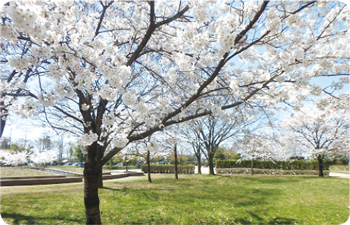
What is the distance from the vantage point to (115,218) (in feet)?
17.2

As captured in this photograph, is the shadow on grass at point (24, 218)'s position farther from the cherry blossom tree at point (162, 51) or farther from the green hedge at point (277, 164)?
the green hedge at point (277, 164)

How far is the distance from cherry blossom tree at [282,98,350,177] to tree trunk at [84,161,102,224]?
55.7 ft

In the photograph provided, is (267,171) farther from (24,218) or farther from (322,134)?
(24,218)

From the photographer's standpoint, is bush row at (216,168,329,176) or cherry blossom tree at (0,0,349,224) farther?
bush row at (216,168,329,176)

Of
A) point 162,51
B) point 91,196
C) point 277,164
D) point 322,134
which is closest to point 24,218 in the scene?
point 91,196

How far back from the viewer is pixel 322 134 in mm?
18000

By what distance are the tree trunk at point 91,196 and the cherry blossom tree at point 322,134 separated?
17.0 meters

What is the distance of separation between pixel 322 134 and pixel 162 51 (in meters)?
19.5

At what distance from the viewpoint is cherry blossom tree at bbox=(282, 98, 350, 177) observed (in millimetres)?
16797

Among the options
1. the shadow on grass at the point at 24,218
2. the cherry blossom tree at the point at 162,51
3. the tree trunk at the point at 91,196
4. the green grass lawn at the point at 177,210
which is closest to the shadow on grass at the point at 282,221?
the green grass lawn at the point at 177,210

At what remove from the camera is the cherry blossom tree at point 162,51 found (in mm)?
2951

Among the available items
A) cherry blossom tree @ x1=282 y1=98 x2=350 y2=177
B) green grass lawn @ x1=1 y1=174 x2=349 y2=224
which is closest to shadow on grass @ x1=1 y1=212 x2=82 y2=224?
green grass lawn @ x1=1 y1=174 x2=349 y2=224

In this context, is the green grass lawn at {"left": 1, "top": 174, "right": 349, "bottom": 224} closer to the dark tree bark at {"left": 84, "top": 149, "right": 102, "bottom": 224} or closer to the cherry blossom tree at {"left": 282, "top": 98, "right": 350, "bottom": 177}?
the dark tree bark at {"left": 84, "top": 149, "right": 102, "bottom": 224}

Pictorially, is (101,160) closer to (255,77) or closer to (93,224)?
(93,224)
